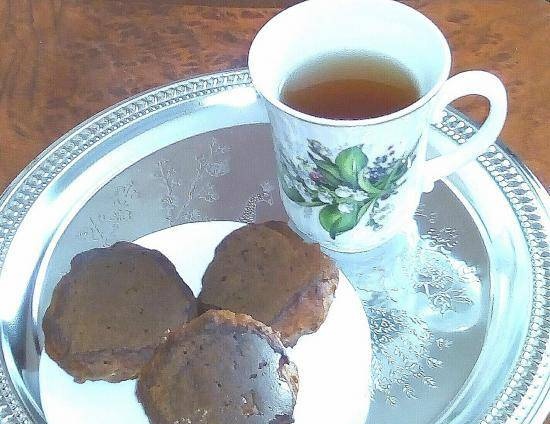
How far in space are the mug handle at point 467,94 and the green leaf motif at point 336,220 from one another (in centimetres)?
8

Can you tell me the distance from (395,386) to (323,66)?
0.30 metres

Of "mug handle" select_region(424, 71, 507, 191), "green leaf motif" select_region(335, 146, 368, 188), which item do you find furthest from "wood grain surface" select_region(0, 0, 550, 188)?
"green leaf motif" select_region(335, 146, 368, 188)

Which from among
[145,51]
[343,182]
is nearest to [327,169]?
[343,182]

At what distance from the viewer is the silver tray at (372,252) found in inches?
27.8

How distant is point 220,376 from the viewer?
2.02 feet

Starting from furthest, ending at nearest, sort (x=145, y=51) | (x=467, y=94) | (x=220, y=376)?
1. (x=145, y=51)
2. (x=467, y=94)
3. (x=220, y=376)

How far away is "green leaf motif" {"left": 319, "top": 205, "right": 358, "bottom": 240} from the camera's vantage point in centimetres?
74

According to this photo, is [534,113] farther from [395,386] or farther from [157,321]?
[157,321]

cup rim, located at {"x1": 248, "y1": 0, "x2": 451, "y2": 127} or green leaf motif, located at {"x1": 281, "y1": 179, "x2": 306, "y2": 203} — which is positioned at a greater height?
cup rim, located at {"x1": 248, "y1": 0, "x2": 451, "y2": 127}

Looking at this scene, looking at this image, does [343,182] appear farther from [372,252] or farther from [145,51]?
[145,51]

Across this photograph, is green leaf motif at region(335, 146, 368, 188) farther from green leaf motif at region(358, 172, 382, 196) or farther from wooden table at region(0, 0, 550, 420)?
wooden table at region(0, 0, 550, 420)

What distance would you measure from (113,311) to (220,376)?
11cm

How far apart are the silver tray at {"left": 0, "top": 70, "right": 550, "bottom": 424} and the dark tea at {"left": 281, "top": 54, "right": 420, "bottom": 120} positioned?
5.4 inches

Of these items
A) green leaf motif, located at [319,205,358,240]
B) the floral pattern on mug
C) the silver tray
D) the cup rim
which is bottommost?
the silver tray
